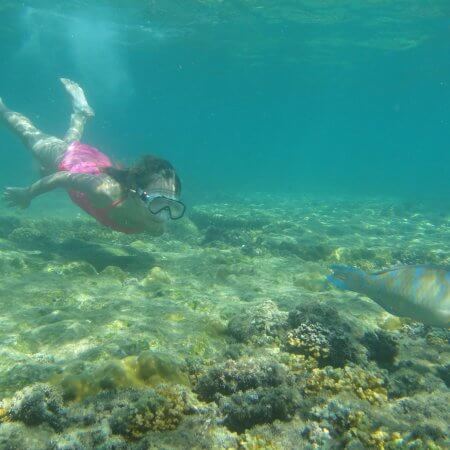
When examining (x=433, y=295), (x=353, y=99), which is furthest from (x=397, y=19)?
(x=353, y=99)

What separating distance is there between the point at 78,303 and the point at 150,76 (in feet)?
210

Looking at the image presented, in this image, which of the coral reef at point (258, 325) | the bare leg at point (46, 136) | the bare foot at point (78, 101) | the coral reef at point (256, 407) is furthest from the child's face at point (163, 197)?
the bare foot at point (78, 101)

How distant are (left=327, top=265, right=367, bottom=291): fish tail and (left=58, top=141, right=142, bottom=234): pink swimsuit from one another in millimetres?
4586

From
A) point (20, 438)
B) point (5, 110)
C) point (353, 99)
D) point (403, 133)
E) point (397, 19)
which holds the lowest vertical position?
point (20, 438)

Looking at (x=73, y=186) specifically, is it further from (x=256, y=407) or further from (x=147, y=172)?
(x=256, y=407)

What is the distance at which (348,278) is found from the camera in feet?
16.5

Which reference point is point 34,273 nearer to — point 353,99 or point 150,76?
point 150,76

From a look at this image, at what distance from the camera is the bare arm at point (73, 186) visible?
24.8ft

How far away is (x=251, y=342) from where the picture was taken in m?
5.13

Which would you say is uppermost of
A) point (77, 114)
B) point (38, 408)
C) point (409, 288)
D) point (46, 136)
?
point (77, 114)

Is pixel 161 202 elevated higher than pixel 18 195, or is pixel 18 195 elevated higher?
pixel 18 195

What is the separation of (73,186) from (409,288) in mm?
6565

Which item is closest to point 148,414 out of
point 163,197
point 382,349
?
point 382,349

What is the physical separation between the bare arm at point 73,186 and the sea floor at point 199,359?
54.8 inches
